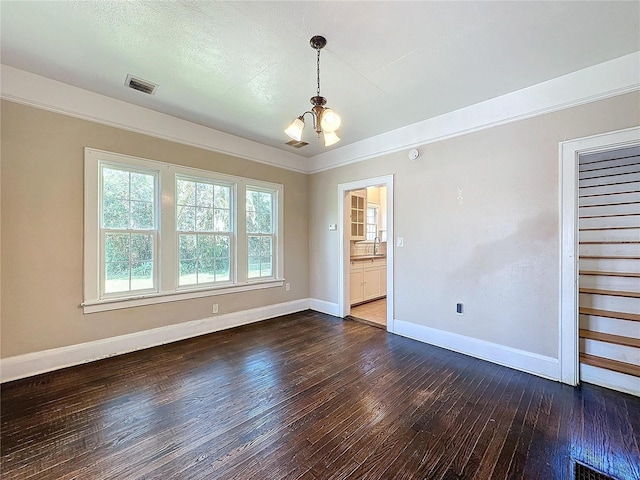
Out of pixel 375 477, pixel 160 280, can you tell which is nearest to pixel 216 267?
pixel 160 280

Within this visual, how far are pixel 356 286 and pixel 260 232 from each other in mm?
2205

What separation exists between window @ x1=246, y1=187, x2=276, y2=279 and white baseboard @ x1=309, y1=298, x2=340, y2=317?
105 cm

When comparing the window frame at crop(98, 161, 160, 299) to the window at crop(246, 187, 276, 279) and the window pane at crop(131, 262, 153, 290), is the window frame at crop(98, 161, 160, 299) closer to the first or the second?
the window pane at crop(131, 262, 153, 290)

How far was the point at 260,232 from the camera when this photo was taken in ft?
15.3

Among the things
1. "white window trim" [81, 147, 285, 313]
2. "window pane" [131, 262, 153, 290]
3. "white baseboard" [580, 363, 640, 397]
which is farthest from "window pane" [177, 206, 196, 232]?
"white baseboard" [580, 363, 640, 397]

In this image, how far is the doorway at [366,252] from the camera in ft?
13.2

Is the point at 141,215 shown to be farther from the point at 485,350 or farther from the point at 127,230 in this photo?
the point at 485,350

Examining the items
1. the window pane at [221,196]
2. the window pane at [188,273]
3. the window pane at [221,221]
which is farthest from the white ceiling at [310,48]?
the window pane at [188,273]

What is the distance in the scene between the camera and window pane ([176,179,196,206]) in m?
3.73

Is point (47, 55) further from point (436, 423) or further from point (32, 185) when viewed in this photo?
point (436, 423)

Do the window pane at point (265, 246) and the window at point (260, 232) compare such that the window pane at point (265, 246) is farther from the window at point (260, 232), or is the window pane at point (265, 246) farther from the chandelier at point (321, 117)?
the chandelier at point (321, 117)

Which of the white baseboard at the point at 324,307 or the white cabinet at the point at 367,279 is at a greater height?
the white cabinet at the point at 367,279

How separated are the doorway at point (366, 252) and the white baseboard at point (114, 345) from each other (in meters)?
1.63

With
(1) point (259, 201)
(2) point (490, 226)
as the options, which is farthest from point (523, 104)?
(1) point (259, 201)
